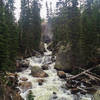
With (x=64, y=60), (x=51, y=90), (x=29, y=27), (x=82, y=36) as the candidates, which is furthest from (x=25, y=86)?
(x=29, y=27)

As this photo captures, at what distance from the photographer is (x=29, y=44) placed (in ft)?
113

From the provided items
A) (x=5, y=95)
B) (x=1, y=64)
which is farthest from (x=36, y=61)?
(x=5, y=95)

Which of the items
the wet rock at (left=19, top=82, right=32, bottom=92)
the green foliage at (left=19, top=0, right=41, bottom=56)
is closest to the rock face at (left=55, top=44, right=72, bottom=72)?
the wet rock at (left=19, top=82, right=32, bottom=92)

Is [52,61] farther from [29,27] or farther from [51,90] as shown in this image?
[51,90]

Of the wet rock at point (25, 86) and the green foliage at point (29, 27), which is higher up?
the green foliage at point (29, 27)

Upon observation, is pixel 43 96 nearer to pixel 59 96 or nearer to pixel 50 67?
pixel 59 96

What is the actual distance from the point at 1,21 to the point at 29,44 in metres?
16.9

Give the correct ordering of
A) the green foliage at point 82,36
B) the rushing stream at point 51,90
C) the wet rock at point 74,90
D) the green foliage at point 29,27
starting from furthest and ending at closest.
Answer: the green foliage at point 29,27, the green foliage at point 82,36, the wet rock at point 74,90, the rushing stream at point 51,90

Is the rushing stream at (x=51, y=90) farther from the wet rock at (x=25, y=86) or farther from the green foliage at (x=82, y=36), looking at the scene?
the green foliage at (x=82, y=36)

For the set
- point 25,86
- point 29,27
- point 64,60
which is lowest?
point 25,86

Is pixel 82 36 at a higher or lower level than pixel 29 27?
lower

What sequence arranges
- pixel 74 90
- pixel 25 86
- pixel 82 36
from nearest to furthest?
pixel 74 90, pixel 25 86, pixel 82 36

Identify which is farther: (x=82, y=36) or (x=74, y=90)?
(x=82, y=36)

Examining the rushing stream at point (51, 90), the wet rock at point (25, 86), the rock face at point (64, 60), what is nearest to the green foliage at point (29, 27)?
the rock face at point (64, 60)
